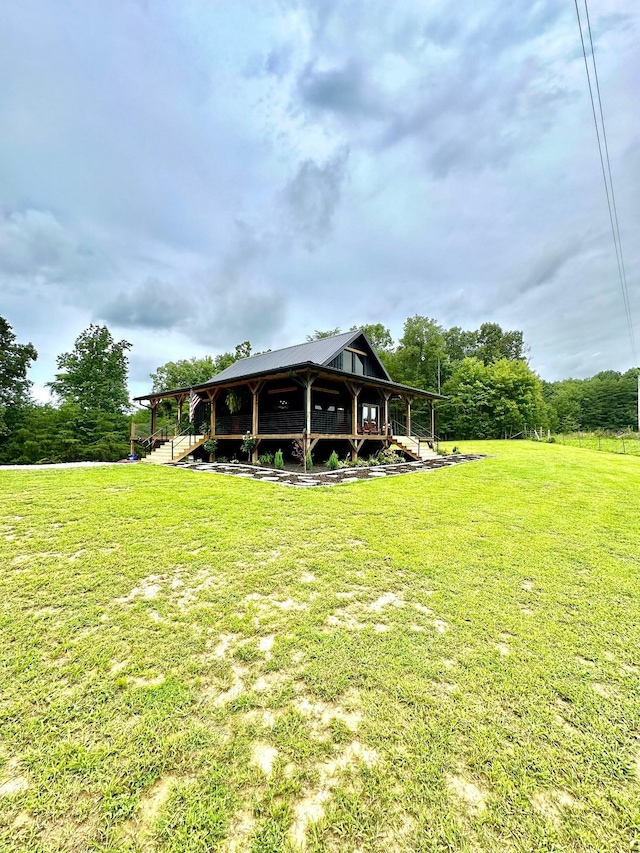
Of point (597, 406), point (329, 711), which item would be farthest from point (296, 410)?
point (597, 406)

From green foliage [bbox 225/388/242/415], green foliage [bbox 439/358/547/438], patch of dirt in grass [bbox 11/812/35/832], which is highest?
green foliage [bbox 439/358/547/438]

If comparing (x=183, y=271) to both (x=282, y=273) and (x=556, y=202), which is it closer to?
(x=282, y=273)

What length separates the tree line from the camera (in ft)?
71.6

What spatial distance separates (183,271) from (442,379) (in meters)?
31.2

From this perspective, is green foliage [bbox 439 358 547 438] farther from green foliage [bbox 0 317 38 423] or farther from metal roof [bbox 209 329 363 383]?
green foliage [bbox 0 317 38 423]

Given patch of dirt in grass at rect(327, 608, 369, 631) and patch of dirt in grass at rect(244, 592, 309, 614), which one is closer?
patch of dirt in grass at rect(327, 608, 369, 631)

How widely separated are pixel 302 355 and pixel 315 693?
15313 millimetres

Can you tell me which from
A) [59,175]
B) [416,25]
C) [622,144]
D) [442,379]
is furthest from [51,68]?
[442,379]

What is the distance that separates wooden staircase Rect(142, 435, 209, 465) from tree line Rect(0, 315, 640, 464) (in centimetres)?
819

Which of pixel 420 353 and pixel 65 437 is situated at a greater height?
pixel 420 353

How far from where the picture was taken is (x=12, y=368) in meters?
20.9

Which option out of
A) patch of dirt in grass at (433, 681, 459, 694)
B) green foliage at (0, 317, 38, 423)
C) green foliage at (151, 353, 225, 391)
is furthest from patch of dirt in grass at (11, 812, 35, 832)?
green foliage at (151, 353, 225, 391)

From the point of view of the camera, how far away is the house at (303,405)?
43.5ft

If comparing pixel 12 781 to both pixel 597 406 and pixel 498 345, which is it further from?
pixel 597 406
